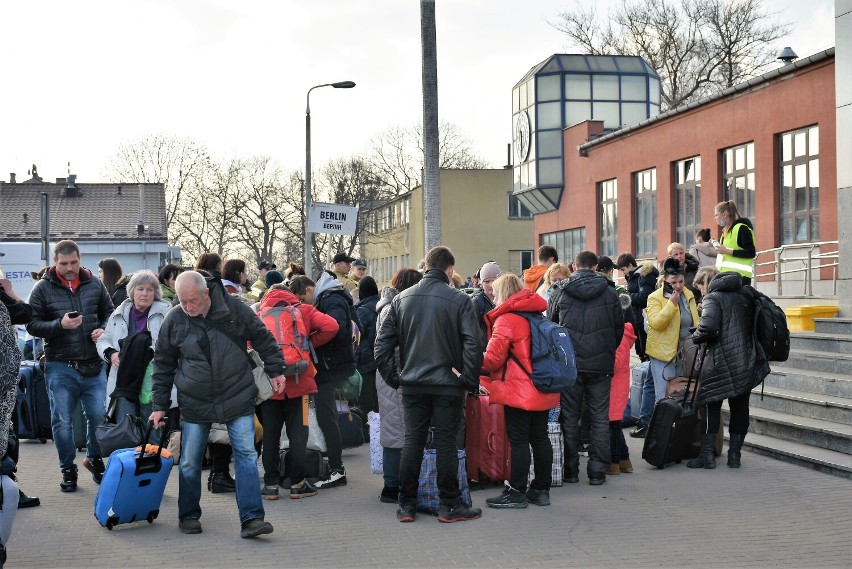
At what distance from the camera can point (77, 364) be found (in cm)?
884

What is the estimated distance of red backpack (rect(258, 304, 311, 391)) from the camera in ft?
27.1

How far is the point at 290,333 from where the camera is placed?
8383mm

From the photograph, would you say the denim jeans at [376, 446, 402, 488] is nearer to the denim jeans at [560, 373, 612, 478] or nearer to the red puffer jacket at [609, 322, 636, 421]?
the denim jeans at [560, 373, 612, 478]

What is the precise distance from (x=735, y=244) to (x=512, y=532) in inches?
218

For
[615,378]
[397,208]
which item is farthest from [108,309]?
[397,208]

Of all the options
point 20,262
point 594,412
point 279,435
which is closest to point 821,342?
point 594,412

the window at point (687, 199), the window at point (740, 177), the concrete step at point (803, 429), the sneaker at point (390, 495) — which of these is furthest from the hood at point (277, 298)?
the window at point (687, 199)

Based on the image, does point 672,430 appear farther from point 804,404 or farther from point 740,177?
point 740,177

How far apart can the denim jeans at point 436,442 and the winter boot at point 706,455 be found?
3.11m

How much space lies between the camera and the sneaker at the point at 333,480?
8992 mm

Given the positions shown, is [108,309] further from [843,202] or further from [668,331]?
[843,202]

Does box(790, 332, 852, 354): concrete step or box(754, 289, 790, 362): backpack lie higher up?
box(754, 289, 790, 362): backpack

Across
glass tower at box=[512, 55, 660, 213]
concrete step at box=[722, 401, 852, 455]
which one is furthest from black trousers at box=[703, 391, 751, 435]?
glass tower at box=[512, 55, 660, 213]

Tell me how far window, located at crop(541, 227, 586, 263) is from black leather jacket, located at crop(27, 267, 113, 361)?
92.0 feet
